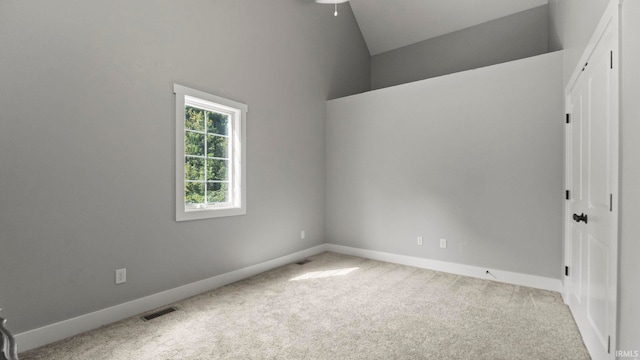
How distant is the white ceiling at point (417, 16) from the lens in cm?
467

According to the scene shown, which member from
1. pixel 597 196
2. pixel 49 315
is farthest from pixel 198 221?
pixel 597 196

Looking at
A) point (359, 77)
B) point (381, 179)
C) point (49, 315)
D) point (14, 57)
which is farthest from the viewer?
point (359, 77)

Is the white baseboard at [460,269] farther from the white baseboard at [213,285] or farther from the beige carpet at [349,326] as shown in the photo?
the beige carpet at [349,326]

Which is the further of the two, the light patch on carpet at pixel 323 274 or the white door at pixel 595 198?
the light patch on carpet at pixel 323 274

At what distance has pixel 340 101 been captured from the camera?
4961 mm

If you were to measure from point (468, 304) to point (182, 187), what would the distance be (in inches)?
118

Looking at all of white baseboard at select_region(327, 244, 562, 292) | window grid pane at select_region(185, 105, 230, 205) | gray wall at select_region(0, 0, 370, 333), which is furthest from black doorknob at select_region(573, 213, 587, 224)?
window grid pane at select_region(185, 105, 230, 205)

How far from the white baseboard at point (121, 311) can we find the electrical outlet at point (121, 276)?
0.20 m

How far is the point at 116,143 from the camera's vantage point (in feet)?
8.57

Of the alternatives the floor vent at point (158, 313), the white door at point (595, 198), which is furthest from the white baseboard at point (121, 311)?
the white door at point (595, 198)

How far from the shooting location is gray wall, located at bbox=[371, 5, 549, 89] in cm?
448

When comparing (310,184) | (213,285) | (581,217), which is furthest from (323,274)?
(581,217)

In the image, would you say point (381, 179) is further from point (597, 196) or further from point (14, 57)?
point (14, 57)

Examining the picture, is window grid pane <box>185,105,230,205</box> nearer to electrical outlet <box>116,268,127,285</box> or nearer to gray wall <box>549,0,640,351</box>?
electrical outlet <box>116,268,127,285</box>
